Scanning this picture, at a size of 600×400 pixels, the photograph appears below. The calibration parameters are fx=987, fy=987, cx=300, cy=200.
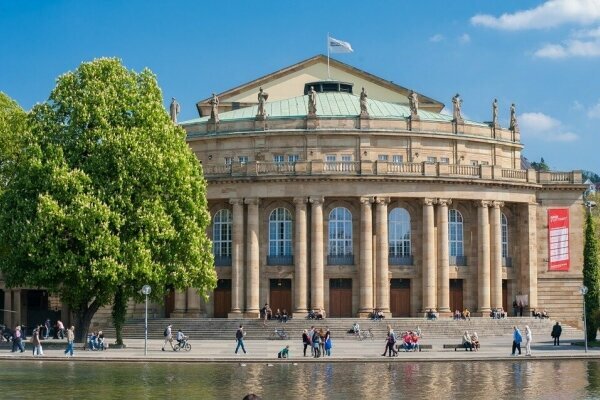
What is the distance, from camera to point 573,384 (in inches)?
1492

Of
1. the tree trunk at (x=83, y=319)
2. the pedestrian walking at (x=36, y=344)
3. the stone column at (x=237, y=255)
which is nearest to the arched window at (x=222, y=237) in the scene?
the stone column at (x=237, y=255)

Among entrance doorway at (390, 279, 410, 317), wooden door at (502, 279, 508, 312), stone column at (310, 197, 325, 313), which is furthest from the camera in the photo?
wooden door at (502, 279, 508, 312)

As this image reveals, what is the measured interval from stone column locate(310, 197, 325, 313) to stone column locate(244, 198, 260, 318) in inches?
175

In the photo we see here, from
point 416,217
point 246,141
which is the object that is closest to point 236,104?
point 246,141

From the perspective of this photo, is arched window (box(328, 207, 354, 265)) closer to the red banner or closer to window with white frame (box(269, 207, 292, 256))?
window with white frame (box(269, 207, 292, 256))

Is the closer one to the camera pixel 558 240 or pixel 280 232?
pixel 280 232

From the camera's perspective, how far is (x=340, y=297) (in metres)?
80.4

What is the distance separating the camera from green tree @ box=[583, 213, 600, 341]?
64625 millimetres

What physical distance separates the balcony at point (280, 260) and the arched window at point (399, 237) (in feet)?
26.9

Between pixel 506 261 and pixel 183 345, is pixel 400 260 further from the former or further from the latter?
pixel 183 345

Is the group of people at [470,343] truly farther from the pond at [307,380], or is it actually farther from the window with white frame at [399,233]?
the window with white frame at [399,233]

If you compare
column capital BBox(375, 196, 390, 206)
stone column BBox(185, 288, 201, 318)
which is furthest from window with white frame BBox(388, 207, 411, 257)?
stone column BBox(185, 288, 201, 318)

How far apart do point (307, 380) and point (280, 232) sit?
41.0 metres

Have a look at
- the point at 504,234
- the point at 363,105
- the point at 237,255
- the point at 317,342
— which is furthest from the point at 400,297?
the point at 317,342
